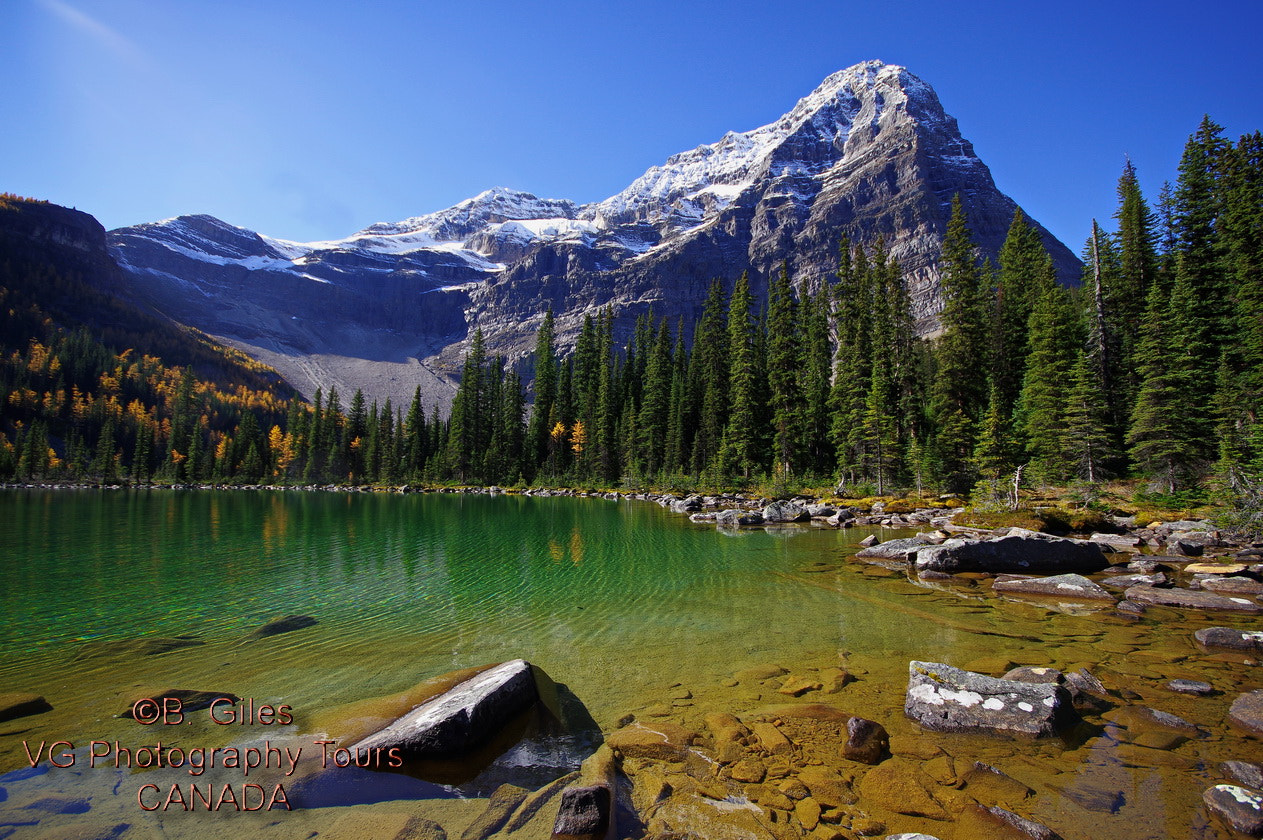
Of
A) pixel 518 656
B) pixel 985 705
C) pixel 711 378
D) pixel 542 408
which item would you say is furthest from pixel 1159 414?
pixel 542 408

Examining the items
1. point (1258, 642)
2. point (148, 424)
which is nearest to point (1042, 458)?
point (1258, 642)

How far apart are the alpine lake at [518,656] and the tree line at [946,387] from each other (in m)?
15.1

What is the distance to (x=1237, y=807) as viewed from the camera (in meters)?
4.20

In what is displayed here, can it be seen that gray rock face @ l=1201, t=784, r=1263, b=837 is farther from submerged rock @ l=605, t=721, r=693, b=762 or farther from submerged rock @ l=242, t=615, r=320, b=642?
submerged rock @ l=242, t=615, r=320, b=642

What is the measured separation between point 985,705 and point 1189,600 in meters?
9.52

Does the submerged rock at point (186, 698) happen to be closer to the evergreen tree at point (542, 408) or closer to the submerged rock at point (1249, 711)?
the submerged rock at point (1249, 711)

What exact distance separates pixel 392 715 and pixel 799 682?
5512 millimetres

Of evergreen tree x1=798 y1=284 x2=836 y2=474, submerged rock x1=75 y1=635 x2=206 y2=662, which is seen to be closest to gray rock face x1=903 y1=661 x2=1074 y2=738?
submerged rock x1=75 y1=635 x2=206 y2=662

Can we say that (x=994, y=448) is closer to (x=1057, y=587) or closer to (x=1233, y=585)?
(x=1233, y=585)

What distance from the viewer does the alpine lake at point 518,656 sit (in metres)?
4.57

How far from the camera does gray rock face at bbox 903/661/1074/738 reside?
5.79m

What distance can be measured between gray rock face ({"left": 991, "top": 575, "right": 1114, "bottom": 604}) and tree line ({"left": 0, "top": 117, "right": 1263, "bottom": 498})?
10099mm

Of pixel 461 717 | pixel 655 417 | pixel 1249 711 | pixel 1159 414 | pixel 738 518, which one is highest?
pixel 655 417

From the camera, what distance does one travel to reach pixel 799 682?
745cm
